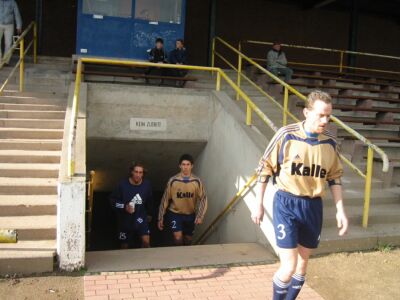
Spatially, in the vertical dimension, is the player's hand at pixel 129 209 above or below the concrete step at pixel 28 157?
below

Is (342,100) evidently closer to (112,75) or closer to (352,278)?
(112,75)

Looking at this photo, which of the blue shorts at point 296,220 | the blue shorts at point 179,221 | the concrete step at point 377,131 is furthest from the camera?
the concrete step at point 377,131

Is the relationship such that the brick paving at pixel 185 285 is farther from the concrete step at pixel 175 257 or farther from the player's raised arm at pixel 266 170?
the player's raised arm at pixel 266 170

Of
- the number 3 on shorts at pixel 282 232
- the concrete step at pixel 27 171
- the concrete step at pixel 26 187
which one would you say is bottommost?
the concrete step at pixel 26 187

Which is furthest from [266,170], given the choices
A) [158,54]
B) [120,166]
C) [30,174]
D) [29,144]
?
[158,54]

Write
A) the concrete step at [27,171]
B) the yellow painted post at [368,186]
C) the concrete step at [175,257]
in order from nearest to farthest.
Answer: the concrete step at [175,257], the yellow painted post at [368,186], the concrete step at [27,171]

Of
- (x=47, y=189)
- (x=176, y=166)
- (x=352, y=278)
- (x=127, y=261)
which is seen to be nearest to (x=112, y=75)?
(x=176, y=166)

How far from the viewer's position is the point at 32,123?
23.9ft

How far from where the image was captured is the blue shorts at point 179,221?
22.5 feet

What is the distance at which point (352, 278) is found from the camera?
4.64 metres

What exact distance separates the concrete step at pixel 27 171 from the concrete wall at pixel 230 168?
263 cm

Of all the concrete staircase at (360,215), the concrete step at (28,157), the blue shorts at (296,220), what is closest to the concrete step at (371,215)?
the concrete staircase at (360,215)

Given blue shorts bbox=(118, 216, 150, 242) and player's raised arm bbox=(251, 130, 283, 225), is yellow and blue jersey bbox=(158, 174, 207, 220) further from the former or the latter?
player's raised arm bbox=(251, 130, 283, 225)

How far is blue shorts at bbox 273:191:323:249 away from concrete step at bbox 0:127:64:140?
4645 mm
